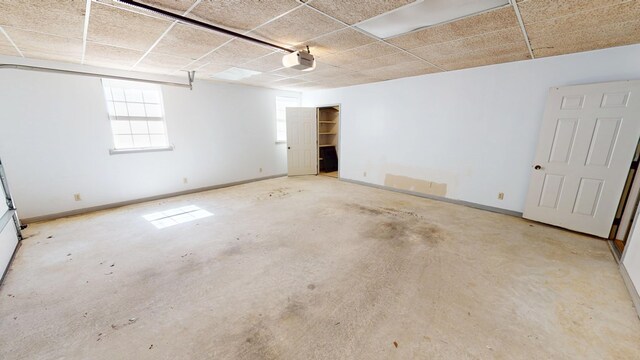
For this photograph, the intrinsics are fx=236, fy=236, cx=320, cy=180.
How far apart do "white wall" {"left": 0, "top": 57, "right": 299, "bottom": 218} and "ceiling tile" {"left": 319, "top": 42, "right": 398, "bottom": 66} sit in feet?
9.93

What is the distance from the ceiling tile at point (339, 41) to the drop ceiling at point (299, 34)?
0.04ft

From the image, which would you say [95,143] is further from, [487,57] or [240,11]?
[487,57]

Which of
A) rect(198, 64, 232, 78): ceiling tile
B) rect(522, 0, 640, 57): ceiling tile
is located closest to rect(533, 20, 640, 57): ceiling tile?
rect(522, 0, 640, 57): ceiling tile

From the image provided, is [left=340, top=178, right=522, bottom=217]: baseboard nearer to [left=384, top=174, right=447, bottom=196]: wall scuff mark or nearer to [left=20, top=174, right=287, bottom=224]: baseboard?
[left=384, top=174, right=447, bottom=196]: wall scuff mark

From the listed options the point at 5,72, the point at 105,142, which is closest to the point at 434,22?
the point at 105,142

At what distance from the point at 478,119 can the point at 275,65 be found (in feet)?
11.8

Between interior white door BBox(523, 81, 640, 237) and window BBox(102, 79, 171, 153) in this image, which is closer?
interior white door BBox(523, 81, 640, 237)

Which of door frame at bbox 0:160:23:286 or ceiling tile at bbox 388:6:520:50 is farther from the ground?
ceiling tile at bbox 388:6:520:50

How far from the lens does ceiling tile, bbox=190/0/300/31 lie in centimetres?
193

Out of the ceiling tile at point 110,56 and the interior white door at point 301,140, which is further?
the interior white door at point 301,140

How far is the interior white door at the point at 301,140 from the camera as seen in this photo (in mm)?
6621

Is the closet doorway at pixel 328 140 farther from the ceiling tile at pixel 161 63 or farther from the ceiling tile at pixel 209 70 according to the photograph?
the ceiling tile at pixel 161 63

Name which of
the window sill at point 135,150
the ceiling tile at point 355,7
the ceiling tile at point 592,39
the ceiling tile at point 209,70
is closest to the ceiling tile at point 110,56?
the ceiling tile at point 209,70

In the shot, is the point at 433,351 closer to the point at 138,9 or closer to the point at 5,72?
the point at 138,9
